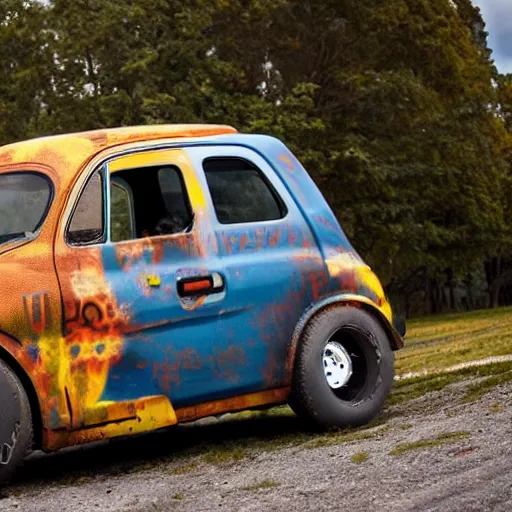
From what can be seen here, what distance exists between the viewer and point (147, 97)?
25.8 metres

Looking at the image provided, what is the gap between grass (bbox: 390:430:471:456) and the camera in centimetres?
602

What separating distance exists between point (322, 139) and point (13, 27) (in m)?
7.40

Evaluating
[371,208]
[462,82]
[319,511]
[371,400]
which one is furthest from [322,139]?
[319,511]

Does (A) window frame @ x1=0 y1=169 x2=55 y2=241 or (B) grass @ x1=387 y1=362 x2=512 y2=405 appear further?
(B) grass @ x1=387 y1=362 x2=512 y2=405

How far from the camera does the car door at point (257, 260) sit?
277 inches

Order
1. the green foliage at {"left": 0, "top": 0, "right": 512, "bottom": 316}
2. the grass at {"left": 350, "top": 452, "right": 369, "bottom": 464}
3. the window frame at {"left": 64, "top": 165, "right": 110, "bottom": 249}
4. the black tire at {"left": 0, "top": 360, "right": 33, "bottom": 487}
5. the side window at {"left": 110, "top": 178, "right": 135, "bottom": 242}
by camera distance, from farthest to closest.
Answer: the green foliage at {"left": 0, "top": 0, "right": 512, "bottom": 316}, the side window at {"left": 110, "top": 178, "right": 135, "bottom": 242}, the window frame at {"left": 64, "top": 165, "right": 110, "bottom": 249}, the black tire at {"left": 0, "top": 360, "right": 33, "bottom": 487}, the grass at {"left": 350, "top": 452, "right": 369, "bottom": 464}

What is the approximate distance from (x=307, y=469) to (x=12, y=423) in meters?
1.46

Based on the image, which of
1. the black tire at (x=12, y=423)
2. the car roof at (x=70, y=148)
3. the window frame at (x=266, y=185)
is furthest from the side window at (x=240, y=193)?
the black tire at (x=12, y=423)

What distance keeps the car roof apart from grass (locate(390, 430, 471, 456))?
2.23 meters

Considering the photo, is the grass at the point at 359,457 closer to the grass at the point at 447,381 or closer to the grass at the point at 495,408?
the grass at the point at 495,408

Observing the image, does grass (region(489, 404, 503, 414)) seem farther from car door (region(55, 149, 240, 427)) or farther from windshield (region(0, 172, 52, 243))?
windshield (region(0, 172, 52, 243))

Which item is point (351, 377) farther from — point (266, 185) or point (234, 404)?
point (266, 185)

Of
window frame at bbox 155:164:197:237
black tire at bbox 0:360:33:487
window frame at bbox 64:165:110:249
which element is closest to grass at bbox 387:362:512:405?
window frame at bbox 155:164:197:237

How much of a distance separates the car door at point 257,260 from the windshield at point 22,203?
0.91m
